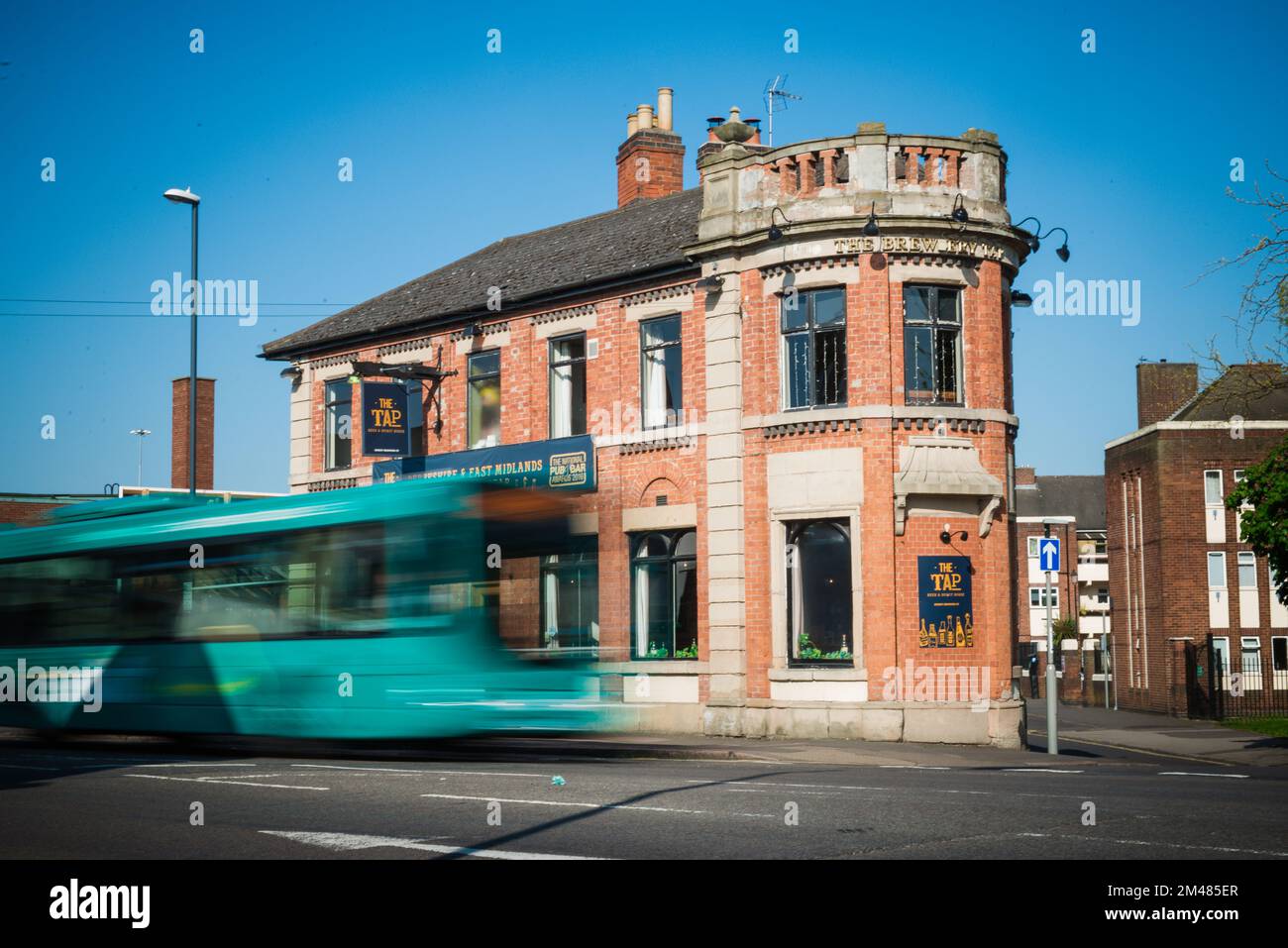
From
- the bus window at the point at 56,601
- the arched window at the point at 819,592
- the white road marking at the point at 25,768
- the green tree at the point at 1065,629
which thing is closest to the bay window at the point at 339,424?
the bus window at the point at 56,601

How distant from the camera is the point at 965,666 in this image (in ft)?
76.0

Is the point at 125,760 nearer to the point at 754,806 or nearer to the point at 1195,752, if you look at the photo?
the point at 754,806

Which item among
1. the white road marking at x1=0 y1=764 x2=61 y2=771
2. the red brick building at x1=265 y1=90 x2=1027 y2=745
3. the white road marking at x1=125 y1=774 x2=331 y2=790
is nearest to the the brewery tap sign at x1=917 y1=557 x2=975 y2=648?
the red brick building at x1=265 y1=90 x2=1027 y2=745

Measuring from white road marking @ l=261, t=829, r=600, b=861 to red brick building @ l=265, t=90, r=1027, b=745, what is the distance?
11541 mm

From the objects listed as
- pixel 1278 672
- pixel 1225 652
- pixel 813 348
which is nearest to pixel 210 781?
pixel 813 348

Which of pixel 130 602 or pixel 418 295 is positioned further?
pixel 418 295

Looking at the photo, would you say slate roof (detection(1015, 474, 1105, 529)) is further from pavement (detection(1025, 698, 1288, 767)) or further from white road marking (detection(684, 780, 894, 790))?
white road marking (detection(684, 780, 894, 790))

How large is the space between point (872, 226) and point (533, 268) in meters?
9.76

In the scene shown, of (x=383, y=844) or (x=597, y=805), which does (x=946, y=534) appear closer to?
(x=597, y=805)

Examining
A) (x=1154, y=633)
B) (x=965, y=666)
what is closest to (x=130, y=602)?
(x=965, y=666)

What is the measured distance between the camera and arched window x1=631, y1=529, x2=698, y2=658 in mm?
25547

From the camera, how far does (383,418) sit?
29.5 meters
